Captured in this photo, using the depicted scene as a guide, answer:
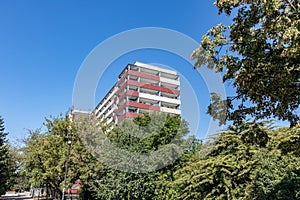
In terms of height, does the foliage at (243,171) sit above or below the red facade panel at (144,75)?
below

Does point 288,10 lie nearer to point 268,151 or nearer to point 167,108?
point 268,151

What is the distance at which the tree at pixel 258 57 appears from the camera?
417cm

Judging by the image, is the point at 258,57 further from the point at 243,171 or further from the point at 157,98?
the point at 157,98

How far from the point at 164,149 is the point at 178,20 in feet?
22.4

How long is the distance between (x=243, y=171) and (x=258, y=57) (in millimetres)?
5722

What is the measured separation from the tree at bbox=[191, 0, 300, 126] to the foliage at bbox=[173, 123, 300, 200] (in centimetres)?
174

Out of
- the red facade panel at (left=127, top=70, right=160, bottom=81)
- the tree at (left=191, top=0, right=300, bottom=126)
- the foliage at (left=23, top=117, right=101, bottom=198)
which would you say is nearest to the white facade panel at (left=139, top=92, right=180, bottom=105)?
the red facade panel at (left=127, top=70, right=160, bottom=81)

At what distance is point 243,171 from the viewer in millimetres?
9172

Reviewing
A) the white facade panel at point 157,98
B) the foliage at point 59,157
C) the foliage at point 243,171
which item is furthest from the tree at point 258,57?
the white facade panel at point 157,98

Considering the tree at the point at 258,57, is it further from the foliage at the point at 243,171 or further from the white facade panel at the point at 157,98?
the white facade panel at the point at 157,98

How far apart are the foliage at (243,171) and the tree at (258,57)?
5.70ft

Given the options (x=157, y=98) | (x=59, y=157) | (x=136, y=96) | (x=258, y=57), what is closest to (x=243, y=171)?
(x=258, y=57)

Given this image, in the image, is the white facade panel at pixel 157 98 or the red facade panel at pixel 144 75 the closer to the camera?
the red facade panel at pixel 144 75

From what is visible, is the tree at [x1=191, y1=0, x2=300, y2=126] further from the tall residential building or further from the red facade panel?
the tall residential building
